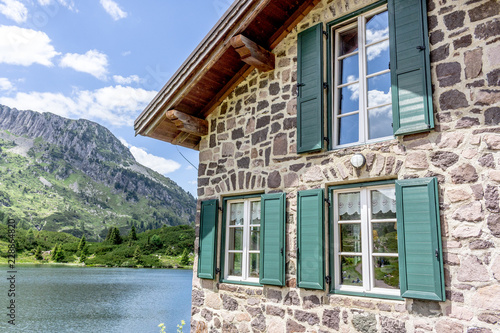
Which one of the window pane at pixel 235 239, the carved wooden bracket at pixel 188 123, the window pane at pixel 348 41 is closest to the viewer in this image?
the window pane at pixel 348 41

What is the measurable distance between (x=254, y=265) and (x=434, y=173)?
2.57 m

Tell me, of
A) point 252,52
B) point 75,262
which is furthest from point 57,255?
point 252,52

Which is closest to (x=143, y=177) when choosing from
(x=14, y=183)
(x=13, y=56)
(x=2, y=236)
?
(x=14, y=183)

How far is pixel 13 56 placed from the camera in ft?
308

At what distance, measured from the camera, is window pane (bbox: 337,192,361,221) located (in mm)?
4205

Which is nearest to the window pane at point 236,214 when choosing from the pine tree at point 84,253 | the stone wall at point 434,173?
the stone wall at point 434,173

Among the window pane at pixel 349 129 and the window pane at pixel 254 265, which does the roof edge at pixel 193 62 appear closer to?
the window pane at pixel 349 129

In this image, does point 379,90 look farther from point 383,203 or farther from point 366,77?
point 383,203

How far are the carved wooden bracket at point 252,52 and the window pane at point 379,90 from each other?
4.73 feet

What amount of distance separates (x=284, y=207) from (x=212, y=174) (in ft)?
4.91

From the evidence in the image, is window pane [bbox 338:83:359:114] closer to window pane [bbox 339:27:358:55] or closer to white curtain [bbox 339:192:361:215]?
window pane [bbox 339:27:358:55]

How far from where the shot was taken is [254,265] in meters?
5.19

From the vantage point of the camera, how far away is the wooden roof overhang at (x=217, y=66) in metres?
5.06

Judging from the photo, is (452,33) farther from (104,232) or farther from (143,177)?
(143,177)
